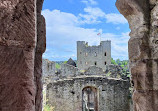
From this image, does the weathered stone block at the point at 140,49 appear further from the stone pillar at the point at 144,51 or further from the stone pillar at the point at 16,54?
the stone pillar at the point at 16,54

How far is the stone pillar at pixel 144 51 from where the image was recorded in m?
2.54

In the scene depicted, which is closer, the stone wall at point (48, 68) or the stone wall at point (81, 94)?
the stone wall at point (81, 94)

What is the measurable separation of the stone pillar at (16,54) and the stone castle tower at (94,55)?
120 ft

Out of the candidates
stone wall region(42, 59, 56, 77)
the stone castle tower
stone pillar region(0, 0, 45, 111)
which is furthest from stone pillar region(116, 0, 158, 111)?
the stone castle tower

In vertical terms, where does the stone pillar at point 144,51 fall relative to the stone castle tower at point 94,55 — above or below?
below

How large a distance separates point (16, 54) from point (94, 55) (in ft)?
121

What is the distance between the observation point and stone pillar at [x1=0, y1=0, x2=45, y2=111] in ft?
4.24

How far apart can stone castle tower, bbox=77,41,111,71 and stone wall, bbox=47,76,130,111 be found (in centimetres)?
2656

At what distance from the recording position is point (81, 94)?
1102 cm

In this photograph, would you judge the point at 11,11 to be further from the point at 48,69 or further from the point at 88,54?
the point at 88,54

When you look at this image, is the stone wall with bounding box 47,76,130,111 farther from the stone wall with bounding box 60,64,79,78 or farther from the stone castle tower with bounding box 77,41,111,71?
the stone castle tower with bounding box 77,41,111,71

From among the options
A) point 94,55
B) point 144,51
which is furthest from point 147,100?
point 94,55

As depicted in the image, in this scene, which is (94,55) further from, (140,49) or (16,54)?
(16,54)

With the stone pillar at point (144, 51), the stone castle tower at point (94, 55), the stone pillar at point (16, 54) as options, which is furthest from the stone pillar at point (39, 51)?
the stone castle tower at point (94, 55)
